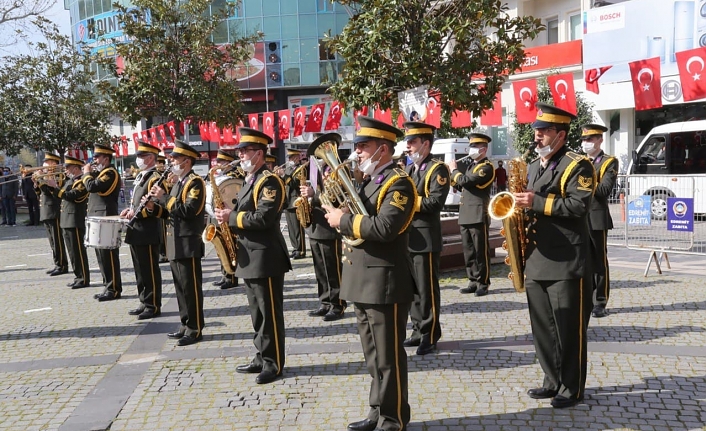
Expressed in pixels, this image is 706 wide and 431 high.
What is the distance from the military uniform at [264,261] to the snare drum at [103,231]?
3518 millimetres

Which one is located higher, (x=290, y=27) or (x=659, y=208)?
(x=290, y=27)

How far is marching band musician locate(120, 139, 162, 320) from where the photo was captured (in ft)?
27.5

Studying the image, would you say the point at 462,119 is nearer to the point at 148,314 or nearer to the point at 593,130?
the point at 593,130

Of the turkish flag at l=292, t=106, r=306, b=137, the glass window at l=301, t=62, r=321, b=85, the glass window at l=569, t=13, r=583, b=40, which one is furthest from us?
the glass window at l=301, t=62, r=321, b=85

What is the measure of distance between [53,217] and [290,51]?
108 feet

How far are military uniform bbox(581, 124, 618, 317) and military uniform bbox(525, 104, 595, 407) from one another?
2895mm

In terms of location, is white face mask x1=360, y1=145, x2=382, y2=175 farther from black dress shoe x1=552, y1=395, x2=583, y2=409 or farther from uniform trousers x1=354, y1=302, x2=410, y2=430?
black dress shoe x1=552, y1=395, x2=583, y2=409

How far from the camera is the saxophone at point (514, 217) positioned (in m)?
5.04

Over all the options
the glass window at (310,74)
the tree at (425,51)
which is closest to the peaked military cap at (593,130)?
the tree at (425,51)

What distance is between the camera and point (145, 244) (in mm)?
8516

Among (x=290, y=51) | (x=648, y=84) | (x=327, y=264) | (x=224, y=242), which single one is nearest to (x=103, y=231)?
Result: (x=224, y=242)

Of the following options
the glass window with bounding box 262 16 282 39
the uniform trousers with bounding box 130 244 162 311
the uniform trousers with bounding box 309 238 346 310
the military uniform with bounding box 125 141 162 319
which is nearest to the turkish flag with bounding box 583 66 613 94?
the uniform trousers with bounding box 309 238 346 310

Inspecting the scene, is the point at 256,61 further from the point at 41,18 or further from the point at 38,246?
the point at 38,246

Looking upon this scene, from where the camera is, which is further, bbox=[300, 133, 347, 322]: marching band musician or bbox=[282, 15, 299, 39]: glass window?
bbox=[282, 15, 299, 39]: glass window
